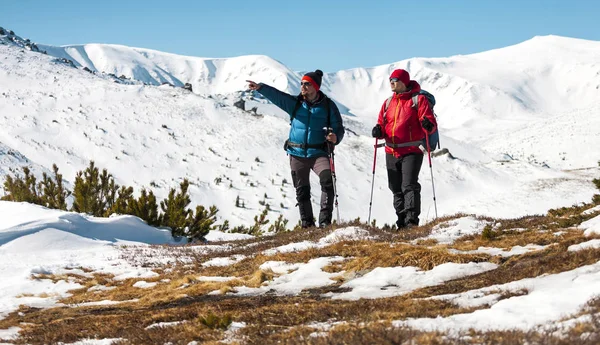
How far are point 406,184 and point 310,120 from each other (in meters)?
2.22

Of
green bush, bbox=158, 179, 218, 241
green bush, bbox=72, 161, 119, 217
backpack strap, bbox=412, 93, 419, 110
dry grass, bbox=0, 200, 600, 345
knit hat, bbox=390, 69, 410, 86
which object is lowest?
dry grass, bbox=0, 200, 600, 345

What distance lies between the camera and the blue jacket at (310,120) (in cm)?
1111

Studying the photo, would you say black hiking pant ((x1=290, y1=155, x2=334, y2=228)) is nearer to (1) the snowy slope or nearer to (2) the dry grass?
(2) the dry grass

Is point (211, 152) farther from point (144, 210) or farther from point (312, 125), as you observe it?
point (312, 125)

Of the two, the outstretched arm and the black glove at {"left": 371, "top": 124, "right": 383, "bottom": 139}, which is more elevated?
the outstretched arm

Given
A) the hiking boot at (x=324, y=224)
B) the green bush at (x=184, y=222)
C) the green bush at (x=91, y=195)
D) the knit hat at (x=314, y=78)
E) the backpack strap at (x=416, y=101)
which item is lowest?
the hiking boot at (x=324, y=224)

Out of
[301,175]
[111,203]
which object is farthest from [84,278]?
[111,203]

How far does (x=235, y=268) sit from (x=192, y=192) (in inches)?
796

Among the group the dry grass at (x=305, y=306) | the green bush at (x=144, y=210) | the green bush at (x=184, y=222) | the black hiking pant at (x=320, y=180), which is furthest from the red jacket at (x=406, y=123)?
the green bush at (x=144, y=210)

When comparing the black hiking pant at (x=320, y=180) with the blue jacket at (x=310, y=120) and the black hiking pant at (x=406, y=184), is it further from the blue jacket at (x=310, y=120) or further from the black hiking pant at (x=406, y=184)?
the black hiking pant at (x=406, y=184)

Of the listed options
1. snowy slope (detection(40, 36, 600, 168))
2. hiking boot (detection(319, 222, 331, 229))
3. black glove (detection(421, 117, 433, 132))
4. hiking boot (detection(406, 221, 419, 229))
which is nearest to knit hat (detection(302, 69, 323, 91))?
black glove (detection(421, 117, 433, 132))

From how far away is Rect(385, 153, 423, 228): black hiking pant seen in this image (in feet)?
33.6

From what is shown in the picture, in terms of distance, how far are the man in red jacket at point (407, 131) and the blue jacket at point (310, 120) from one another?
104cm

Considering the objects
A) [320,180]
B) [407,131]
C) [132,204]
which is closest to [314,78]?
[320,180]
